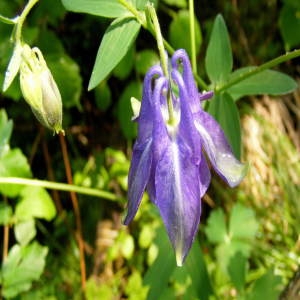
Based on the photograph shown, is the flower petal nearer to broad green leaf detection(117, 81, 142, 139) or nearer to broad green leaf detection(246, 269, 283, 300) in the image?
broad green leaf detection(246, 269, 283, 300)

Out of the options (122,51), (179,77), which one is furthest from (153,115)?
(122,51)

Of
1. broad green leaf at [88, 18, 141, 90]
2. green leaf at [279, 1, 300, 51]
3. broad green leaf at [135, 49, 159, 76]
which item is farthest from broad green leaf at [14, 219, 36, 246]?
green leaf at [279, 1, 300, 51]

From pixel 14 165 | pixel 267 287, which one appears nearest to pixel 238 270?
pixel 267 287

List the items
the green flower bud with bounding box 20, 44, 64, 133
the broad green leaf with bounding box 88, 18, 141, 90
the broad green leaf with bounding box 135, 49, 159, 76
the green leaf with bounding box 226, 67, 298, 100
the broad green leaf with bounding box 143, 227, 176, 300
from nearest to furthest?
the green flower bud with bounding box 20, 44, 64, 133 → the broad green leaf with bounding box 88, 18, 141, 90 → the green leaf with bounding box 226, 67, 298, 100 → the broad green leaf with bounding box 143, 227, 176, 300 → the broad green leaf with bounding box 135, 49, 159, 76

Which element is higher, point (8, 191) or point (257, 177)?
point (8, 191)

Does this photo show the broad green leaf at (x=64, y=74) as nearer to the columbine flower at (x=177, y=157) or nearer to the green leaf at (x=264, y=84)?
the green leaf at (x=264, y=84)

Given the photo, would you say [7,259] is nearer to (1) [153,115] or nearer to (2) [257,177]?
(1) [153,115]
